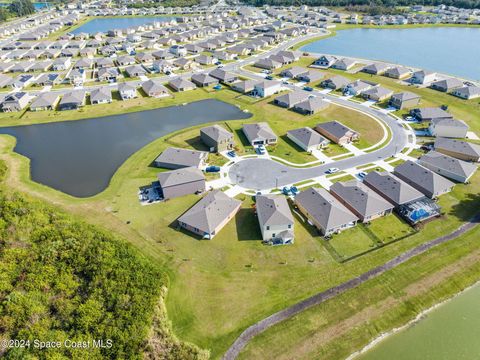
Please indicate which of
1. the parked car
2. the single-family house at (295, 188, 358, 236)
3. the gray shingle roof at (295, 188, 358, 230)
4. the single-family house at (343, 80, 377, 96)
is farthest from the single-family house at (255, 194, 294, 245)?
the single-family house at (343, 80, 377, 96)

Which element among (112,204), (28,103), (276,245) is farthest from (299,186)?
(28,103)

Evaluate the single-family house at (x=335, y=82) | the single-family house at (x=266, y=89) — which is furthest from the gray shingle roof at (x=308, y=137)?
the single-family house at (x=335, y=82)

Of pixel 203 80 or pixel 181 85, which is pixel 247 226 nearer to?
pixel 181 85

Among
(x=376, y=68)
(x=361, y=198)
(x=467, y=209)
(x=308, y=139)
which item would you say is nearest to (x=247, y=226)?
(x=361, y=198)

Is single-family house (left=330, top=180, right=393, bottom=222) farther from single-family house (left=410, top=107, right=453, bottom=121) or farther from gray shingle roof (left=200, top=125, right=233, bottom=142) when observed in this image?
single-family house (left=410, top=107, right=453, bottom=121)

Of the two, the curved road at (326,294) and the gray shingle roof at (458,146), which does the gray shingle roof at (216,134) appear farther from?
the gray shingle roof at (458,146)
